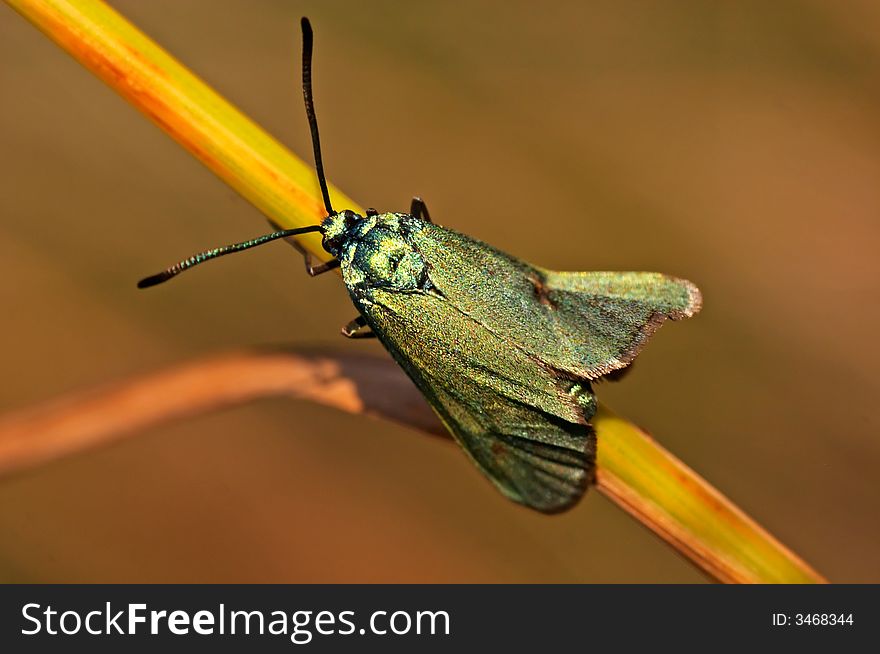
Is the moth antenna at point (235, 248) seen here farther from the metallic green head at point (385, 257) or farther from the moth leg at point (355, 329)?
the moth leg at point (355, 329)

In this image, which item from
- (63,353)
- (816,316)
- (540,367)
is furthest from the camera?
(63,353)

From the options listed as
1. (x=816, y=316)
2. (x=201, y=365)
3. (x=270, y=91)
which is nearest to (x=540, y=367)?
(x=201, y=365)

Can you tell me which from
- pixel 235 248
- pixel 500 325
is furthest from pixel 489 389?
pixel 235 248

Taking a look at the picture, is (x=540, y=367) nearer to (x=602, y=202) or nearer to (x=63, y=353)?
(x=602, y=202)

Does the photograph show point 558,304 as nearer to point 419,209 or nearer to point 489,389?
point 489,389

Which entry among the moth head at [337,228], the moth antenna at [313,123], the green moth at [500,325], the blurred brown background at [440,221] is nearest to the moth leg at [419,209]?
the green moth at [500,325]

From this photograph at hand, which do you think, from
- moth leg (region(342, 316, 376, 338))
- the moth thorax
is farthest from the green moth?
moth leg (region(342, 316, 376, 338))

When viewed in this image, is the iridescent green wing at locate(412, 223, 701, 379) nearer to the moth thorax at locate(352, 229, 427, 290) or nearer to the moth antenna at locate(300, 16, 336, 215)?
the moth thorax at locate(352, 229, 427, 290)
